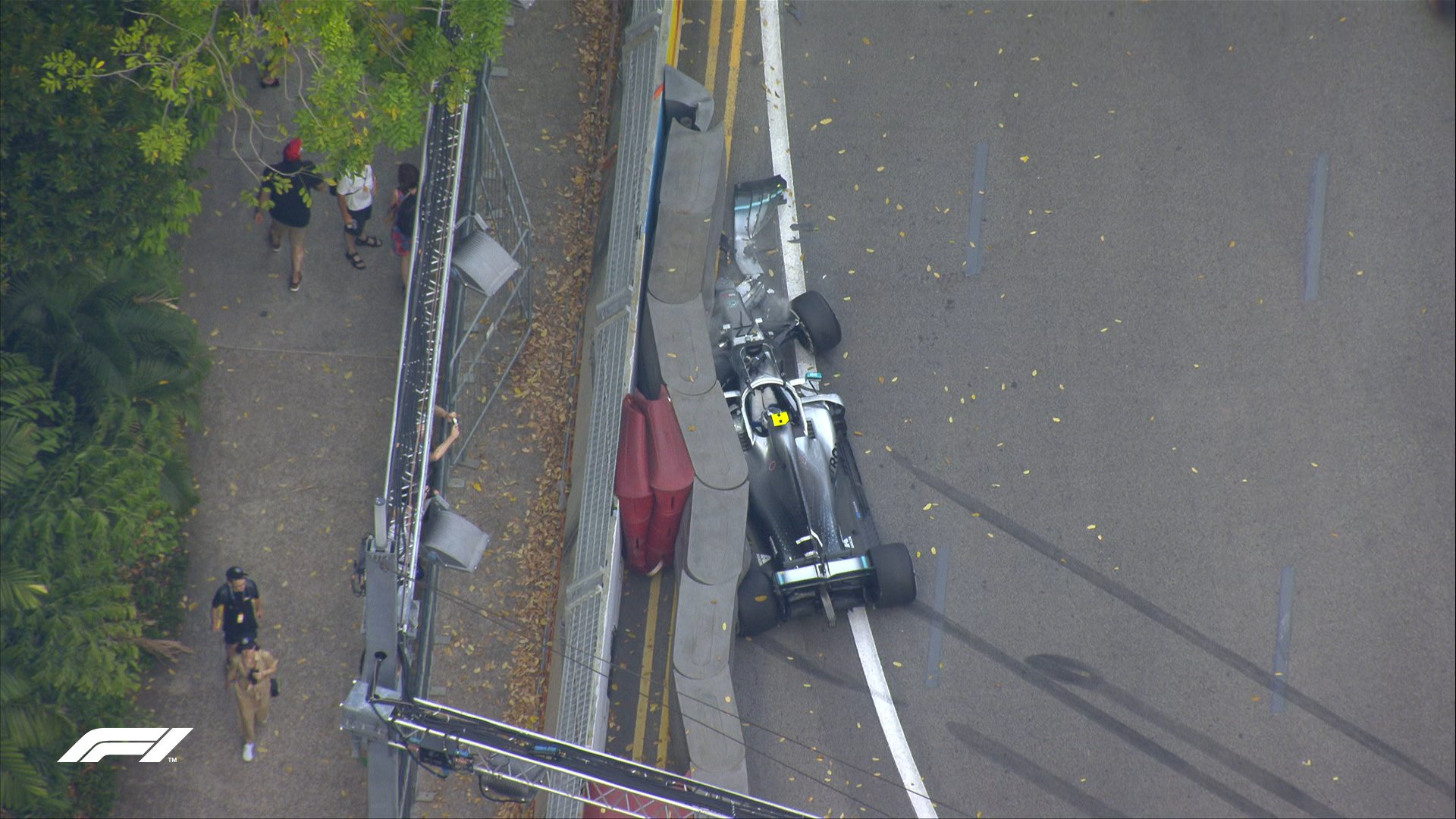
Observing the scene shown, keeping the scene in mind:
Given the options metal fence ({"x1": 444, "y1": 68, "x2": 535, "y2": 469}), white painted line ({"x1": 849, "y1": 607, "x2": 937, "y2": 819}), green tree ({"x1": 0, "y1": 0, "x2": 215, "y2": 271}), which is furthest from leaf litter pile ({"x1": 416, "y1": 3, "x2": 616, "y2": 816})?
green tree ({"x1": 0, "y1": 0, "x2": 215, "y2": 271})

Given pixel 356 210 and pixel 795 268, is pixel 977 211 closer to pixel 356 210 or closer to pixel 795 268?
pixel 795 268

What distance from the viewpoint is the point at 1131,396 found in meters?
13.1

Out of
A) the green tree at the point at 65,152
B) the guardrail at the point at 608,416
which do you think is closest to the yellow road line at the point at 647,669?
the guardrail at the point at 608,416

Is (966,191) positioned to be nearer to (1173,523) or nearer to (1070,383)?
(1070,383)

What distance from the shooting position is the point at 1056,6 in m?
13.9

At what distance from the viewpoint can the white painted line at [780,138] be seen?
43.3 feet

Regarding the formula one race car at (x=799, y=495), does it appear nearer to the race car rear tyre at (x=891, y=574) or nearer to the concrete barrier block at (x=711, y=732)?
the race car rear tyre at (x=891, y=574)

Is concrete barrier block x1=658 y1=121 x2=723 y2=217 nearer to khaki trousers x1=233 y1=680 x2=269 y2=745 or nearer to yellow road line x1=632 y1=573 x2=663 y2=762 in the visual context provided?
yellow road line x1=632 y1=573 x2=663 y2=762

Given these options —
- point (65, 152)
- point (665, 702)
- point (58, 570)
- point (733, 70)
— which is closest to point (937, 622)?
point (665, 702)

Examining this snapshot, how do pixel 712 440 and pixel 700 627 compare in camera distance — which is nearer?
pixel 700 627

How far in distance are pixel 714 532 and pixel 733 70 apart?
5913 millimetres

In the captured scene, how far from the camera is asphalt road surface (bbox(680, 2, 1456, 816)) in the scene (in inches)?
489

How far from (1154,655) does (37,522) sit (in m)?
11.3

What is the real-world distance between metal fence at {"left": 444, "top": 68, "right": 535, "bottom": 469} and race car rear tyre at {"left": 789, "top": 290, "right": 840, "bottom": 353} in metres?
3.08
